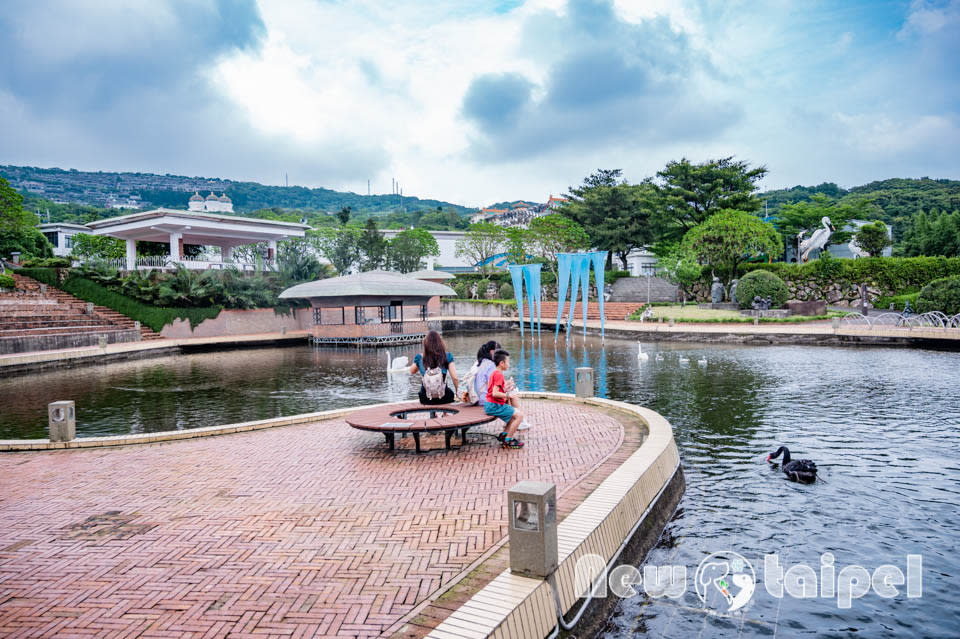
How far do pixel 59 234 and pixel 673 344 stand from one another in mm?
63396

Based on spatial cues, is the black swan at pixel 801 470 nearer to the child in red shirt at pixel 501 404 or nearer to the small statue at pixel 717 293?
the child in red shirt at pixel 501 404

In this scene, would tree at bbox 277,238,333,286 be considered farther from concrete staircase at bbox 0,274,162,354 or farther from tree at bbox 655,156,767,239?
tree at bbox 655,156,767,239

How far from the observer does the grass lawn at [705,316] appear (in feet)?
94.9

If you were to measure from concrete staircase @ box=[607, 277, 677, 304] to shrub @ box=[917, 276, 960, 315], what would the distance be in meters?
20.8

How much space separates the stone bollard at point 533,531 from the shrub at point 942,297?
2713 cm

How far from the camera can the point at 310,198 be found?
153250 mm

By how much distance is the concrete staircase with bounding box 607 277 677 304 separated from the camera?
4609 cm

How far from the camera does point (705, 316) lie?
32531mm

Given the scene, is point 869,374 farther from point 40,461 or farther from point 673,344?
point 40,461

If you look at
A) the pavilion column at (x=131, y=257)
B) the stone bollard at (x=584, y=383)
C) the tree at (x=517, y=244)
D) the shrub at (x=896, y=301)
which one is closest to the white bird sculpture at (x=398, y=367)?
the stone bollard at (x=584, y=383)

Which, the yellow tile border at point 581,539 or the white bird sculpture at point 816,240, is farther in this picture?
the white bird sculpture at point 816,240

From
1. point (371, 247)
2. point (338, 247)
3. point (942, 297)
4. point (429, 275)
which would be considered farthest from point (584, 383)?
point (371, 247)

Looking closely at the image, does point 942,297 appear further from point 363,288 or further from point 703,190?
point 363,288

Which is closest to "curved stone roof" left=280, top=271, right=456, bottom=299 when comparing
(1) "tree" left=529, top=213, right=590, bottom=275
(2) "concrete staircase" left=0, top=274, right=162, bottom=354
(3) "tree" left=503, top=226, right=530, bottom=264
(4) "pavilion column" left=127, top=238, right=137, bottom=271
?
(2) "concrete staircase" left=0, top=274, right=162, bottom=354
